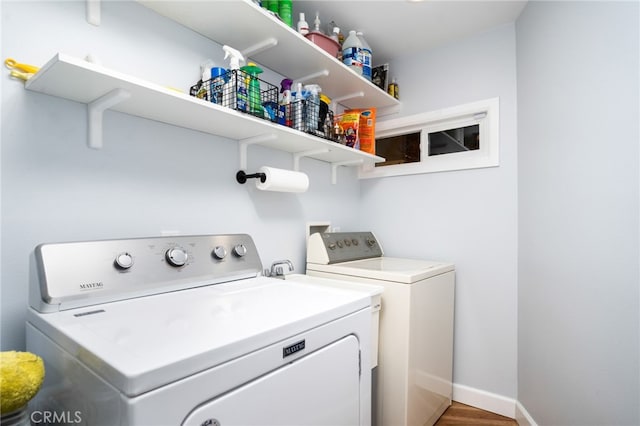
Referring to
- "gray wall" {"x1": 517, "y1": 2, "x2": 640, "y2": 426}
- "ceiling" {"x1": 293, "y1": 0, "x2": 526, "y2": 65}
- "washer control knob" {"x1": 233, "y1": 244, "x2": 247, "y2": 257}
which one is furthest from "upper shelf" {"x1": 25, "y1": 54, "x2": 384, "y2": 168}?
"gray wall" {"x1": 517, "y1": 2, "x2": 640, "y2": 426}

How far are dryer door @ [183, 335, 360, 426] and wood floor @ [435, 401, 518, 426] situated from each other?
3.92 ft

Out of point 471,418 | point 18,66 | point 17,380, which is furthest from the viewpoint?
point 471,418

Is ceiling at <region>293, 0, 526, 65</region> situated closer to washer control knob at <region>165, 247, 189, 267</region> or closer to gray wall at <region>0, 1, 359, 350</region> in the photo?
gray wall at <region>0, 1, 359, 350</region>

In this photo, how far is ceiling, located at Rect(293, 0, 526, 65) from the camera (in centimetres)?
187

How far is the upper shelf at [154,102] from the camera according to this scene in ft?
3.07

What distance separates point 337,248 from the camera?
6.57 feet

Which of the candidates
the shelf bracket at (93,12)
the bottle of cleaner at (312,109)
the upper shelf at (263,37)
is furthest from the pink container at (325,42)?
the shelf bracket at (93,12)

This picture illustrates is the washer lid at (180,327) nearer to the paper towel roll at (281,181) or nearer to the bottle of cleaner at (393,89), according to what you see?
the paper towel roll at (281,181)

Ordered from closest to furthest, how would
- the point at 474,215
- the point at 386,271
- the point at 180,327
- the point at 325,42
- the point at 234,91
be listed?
the point at 180,327 → the point at 234,91 → the point at 386,271 → the point at 325,42 → the point at 474,215

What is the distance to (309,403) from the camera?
3.00 ft

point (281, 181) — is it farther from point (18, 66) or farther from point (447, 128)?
point (447, 128)

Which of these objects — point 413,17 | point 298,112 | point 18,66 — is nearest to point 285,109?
point 298,112

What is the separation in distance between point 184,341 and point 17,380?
343 millimetres

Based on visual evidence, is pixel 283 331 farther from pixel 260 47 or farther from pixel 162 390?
pixel 260 47
